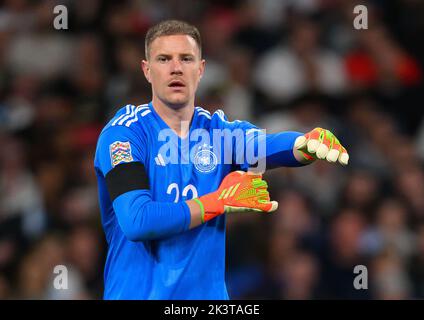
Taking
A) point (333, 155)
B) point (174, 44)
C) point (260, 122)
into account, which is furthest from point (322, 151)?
point (260, 122)

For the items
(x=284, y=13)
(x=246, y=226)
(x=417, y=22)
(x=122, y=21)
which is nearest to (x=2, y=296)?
(x=246, y=226)

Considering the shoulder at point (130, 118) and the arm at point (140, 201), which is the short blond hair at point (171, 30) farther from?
the arm at point (140, 201)

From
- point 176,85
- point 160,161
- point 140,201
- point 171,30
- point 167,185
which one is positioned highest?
point 171,30

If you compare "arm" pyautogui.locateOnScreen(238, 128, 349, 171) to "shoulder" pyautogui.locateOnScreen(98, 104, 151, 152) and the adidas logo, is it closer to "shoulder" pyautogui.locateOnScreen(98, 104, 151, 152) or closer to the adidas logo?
the adidas logo

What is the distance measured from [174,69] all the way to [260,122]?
4508 millimetres

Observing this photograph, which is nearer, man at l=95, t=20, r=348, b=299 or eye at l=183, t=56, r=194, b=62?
man at l=95, t=20, r=348, b=299

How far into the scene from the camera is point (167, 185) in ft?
14.5

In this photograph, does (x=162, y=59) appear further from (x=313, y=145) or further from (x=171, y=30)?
(x=313, y=145)

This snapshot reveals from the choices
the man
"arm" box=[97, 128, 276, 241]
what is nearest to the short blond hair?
the man

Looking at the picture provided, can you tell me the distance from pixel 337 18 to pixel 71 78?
2992mm

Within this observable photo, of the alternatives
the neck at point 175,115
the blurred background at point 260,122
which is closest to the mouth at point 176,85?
the neck at point 175,115

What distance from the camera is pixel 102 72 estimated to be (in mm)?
9164

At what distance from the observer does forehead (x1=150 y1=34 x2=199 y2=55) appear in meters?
4.50

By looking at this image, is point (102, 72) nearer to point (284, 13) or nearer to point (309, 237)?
point (284, 13)
